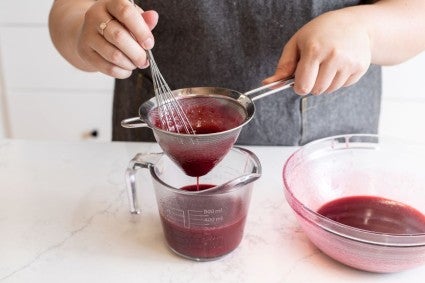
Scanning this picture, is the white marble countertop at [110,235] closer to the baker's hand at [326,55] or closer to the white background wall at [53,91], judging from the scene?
the baker's hand at [326,55]

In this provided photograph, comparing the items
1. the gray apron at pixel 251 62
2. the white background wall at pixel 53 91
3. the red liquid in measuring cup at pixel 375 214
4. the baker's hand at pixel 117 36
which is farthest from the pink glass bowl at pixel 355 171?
the white background wall at pixel 53 91

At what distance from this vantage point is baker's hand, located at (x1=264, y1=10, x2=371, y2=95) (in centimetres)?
73

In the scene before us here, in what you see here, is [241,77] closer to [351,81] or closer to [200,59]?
[200,59]

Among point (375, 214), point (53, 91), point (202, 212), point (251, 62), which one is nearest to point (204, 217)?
point (202, 212)

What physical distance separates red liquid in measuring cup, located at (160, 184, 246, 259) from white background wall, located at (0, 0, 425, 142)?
3.76 ft

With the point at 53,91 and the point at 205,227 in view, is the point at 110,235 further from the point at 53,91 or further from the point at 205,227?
the point at 53,91

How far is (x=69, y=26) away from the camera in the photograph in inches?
35.8

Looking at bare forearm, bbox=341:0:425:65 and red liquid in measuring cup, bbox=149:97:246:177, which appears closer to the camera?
red liquid in measuring cup, bbox=149:97:246:177

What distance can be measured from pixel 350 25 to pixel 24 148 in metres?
0.61

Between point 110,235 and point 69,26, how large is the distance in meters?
0.37

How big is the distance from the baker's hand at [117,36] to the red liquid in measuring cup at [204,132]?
0.28ft

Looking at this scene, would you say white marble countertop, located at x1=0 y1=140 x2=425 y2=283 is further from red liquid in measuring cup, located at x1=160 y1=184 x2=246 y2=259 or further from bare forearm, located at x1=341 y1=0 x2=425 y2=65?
bare forearm, located at x1=341 y1=0 x2=425 y2=65

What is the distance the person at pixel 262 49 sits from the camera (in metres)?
0.73

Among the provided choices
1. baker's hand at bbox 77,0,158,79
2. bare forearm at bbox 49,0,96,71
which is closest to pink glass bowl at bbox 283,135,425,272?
baker's hand at bbox 77,0,158,79
